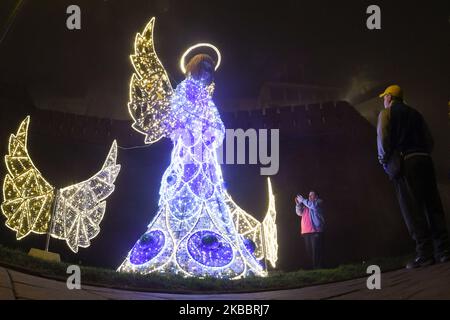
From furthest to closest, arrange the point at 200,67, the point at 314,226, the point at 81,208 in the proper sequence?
→ the point at 314,226
the point at 200,67
the point at 81,208

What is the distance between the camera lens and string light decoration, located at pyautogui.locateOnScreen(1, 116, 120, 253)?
16.7 ft

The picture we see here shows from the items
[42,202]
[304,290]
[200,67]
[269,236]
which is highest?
[200,67]

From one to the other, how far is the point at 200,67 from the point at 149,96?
820 mm

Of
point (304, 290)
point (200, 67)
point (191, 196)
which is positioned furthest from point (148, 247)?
point (200, 67)

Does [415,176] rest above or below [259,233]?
above

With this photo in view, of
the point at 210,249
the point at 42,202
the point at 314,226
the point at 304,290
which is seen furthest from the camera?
the point at 314,226

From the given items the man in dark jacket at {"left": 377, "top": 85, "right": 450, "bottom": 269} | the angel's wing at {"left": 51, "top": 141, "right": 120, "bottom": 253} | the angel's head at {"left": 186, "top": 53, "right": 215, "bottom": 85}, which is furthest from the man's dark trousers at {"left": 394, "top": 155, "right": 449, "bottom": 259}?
the angel's wing at {"left": 51, "top": 141, "right": 120, "bottom": 253}

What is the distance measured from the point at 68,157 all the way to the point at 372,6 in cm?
580

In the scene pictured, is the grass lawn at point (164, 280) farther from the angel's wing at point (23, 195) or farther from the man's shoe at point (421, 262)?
the angel's wing at point (23, 195)

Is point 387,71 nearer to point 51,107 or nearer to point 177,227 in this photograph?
point 177,227

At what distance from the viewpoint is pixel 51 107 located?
24.3 ft

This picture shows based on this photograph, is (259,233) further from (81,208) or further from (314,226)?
(81,208)

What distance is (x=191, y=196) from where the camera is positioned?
507cm

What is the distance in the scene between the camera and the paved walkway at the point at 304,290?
3.01 m
